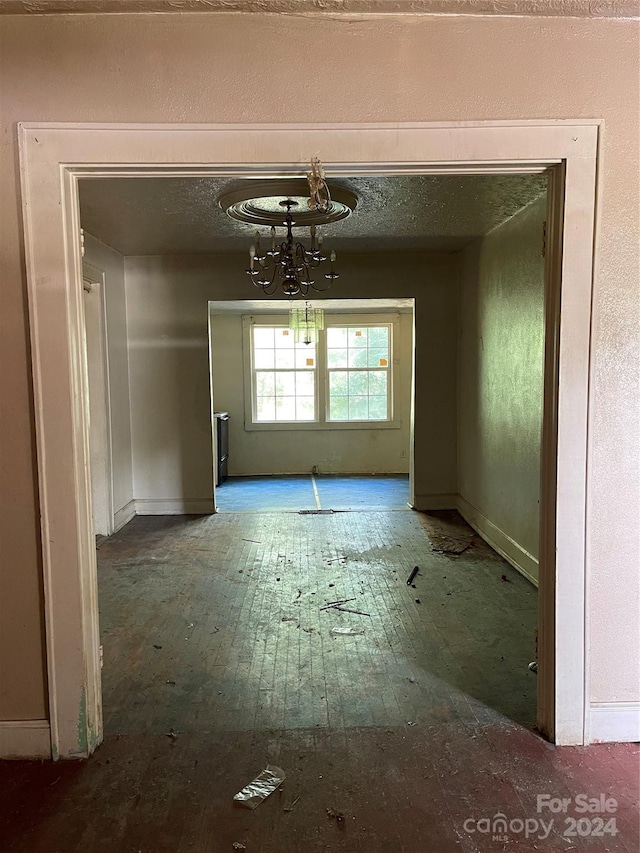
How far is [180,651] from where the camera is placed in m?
2.96

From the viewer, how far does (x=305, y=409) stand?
8648 mm

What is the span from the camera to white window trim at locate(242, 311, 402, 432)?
846 cm

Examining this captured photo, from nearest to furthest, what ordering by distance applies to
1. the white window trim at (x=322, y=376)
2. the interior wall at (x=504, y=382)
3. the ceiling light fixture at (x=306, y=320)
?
the interior wall at (x=504, y=382), the ceiling light fixture at (x=306, y=320), the white window trim at (x=322, y=376)

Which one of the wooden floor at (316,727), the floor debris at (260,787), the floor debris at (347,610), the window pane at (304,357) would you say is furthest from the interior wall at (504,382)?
the window pane at (304,357)

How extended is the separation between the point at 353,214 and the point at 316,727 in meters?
3.30

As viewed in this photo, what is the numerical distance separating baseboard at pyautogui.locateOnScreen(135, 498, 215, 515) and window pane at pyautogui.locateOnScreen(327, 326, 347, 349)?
11.8ft

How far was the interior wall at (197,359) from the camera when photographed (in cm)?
568

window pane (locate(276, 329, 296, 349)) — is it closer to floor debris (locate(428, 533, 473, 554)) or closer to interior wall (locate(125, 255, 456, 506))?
interior wall (locate(125, 255, 456, 506))

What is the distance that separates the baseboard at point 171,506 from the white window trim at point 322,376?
281cm

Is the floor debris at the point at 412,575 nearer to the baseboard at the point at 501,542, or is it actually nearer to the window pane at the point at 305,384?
the baseboard at the point at 501,542

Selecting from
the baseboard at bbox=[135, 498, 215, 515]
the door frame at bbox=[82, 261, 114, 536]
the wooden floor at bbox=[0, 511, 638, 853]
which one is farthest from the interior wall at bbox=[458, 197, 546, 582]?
the door frame at bbox=[82, 261, 114, 536]

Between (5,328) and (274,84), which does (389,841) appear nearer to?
(5,328)

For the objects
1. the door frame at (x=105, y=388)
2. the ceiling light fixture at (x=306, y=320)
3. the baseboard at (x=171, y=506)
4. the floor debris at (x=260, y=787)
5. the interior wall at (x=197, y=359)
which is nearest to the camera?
the floor debris at (x=260, y=787)

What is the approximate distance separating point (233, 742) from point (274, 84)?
239 cm
